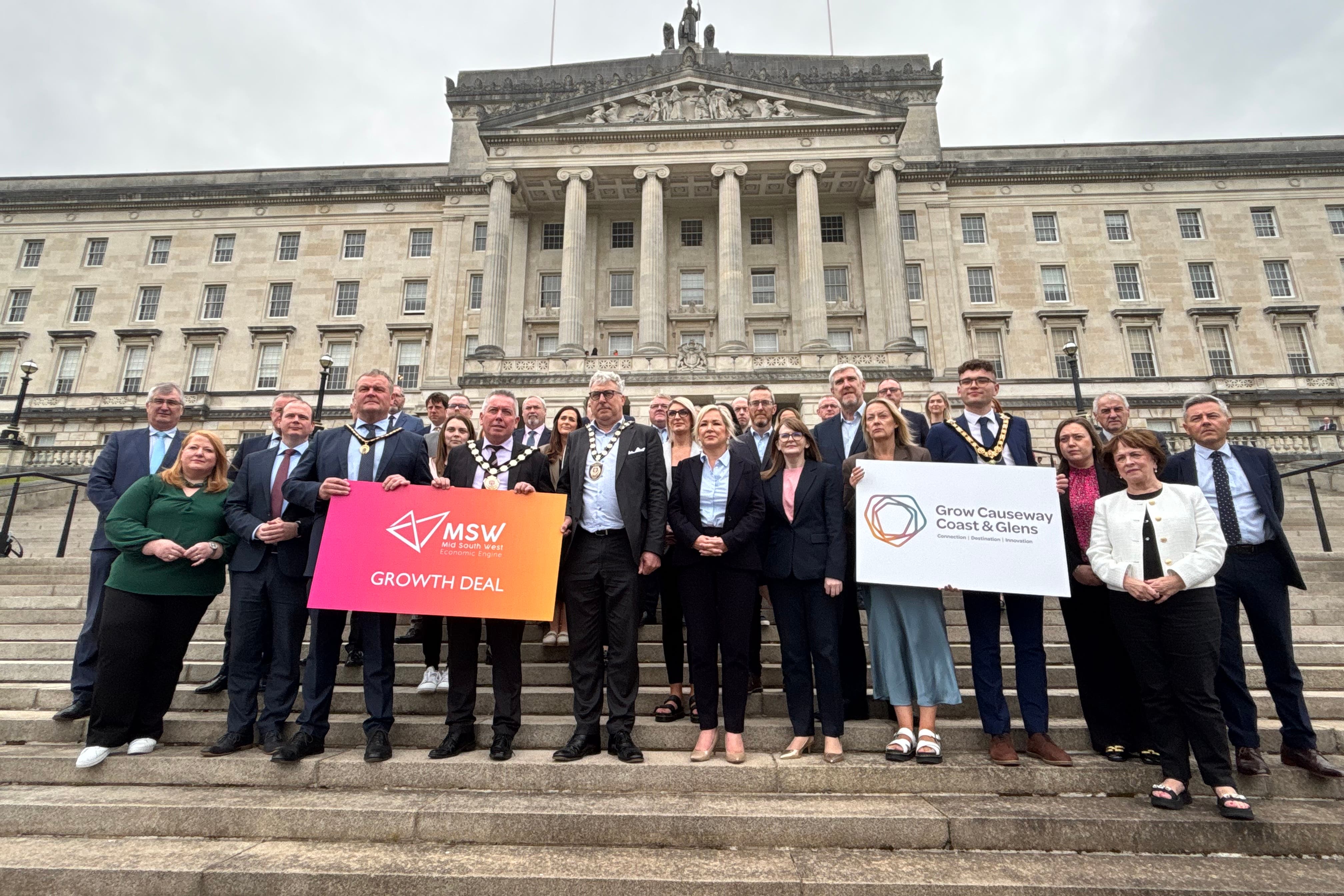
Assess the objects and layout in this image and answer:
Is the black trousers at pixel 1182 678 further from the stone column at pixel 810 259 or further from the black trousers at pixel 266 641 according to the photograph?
the stone column at pixel 810 259

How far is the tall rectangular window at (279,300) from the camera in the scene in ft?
127

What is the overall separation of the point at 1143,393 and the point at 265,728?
1444 inches

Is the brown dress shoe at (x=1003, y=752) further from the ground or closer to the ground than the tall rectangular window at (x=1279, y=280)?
closer to the ground

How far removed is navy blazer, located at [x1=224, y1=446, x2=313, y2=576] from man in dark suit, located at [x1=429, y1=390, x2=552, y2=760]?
4.07ft

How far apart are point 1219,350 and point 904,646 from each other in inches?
1597

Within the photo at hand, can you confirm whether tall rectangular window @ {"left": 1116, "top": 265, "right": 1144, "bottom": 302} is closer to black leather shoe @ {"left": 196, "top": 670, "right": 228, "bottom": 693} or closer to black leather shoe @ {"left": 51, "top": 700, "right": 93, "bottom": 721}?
black leather shoe @ {"left": 196, "top": 670, "right": 228, "bottom": 693}

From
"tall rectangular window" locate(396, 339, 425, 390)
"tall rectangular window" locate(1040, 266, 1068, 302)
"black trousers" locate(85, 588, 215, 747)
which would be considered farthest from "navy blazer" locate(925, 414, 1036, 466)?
"tall rectangular window" locate(1040, 266, 1068, 302)

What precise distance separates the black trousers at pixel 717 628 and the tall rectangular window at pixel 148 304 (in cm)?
4611

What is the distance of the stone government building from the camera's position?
109 ft

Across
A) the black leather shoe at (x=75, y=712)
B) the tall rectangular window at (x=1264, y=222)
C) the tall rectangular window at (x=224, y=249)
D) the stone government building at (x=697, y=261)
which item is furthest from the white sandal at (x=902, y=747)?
the tall rectangular window at (x=224, y=249)

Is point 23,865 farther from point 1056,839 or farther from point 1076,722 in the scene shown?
point 1076,722

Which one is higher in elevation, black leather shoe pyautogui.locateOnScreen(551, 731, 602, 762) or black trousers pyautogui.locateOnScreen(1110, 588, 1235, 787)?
black trousers pyautogui.locateOnScreen(1110, 588, 1235, 787)

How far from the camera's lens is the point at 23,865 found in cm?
381

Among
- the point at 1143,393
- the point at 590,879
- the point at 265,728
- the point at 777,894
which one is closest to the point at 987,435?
the point at 777,894
